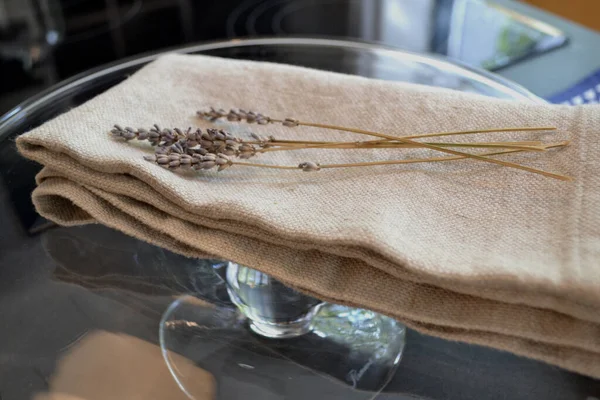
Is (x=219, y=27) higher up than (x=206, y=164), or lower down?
lower down

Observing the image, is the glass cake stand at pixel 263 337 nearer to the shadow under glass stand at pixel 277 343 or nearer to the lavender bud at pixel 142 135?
the shadow under glass stand at pixel 277 343

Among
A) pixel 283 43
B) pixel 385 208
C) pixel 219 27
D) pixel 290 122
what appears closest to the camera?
pixel 385 208

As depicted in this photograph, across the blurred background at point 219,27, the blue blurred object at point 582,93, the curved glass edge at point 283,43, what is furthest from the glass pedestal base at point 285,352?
the blurred background at point 219,27

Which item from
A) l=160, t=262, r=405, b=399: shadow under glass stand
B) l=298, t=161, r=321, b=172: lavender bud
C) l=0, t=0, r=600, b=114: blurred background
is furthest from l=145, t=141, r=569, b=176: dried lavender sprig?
l=0, t=0, r=600, b=114: blurred background

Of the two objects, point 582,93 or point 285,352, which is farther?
point 582,93

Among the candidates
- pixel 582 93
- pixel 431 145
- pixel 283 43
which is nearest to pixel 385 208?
pixel 431 145

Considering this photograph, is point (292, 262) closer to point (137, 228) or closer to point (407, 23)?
point (137, 228)

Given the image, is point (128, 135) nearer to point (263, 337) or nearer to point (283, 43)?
point (263, 337)
